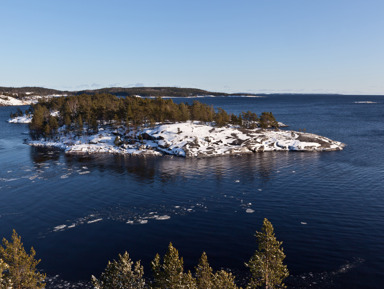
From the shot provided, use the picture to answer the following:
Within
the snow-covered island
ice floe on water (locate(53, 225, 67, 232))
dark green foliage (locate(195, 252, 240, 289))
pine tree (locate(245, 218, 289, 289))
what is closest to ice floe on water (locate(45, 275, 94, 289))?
ice floe on water (locate(53, 225, 67, 232))

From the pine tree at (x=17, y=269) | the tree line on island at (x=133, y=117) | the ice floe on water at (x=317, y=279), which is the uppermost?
the tree line on island at (x=133, y=117)

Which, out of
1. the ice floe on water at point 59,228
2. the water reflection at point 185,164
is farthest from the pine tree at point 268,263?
the water reflection at point 185,164

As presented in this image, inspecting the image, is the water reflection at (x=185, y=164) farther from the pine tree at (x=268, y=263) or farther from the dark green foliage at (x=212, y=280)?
the dark green foliage at (x=212, y=280)

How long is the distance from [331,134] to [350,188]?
8408 cm

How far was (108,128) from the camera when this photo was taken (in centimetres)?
13362

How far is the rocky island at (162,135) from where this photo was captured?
339 feet

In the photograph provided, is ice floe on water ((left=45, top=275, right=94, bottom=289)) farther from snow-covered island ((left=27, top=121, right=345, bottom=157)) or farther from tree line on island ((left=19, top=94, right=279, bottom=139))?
tree line on island ((left=19, top=94, right=279, bottom=139))

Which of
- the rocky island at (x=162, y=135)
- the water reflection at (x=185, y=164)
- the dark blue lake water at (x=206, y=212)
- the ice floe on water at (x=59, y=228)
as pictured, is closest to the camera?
the dark blue lake water at (x=206, y=212)

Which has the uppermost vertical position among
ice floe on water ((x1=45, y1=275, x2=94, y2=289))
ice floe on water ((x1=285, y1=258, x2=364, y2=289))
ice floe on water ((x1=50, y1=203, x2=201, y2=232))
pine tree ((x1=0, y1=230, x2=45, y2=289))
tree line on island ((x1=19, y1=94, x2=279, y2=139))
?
tree line on island ((x1=19, y1=94, x2=279, y2=139))

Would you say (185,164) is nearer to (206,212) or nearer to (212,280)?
(206,212)

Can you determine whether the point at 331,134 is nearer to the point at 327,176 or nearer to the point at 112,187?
the point at 327,176

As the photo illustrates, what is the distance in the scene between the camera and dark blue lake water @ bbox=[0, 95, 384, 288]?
34906 millimetres

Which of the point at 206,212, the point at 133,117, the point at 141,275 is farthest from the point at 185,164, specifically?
the point at 141,275

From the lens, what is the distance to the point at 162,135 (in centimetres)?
11075
